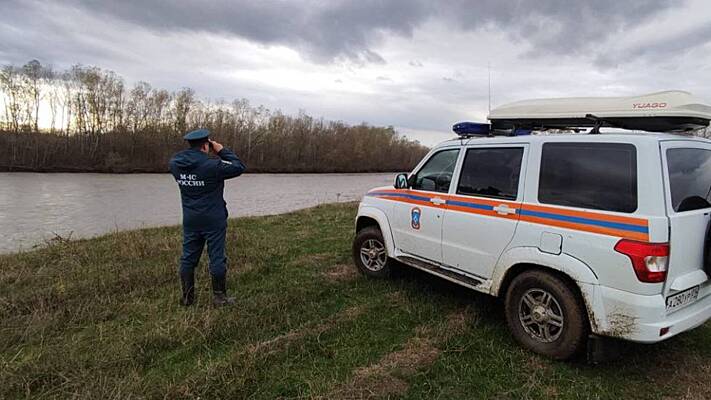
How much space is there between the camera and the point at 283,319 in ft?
13.6

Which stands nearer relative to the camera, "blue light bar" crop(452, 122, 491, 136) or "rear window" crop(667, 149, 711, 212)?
"rear window" crop(667, 149, 711, 212)

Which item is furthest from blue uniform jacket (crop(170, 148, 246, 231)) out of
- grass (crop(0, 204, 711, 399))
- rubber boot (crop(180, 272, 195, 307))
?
grass (crop(0, 204, 711, 399))

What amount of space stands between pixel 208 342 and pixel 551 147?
340 cm

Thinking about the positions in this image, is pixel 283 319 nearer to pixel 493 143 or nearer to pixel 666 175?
pixel 493 143

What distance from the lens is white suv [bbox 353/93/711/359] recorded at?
9.33ft

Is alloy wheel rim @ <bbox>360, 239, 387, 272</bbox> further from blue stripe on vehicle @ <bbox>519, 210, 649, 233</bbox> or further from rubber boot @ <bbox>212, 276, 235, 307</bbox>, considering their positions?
blue stripe on vehicle @ <bbox>519, 210, 649, 233</bbox>

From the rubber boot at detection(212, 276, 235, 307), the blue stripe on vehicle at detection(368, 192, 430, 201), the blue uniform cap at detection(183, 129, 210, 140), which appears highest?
the blue uniform cap at detection(183, 129, 210, 140)

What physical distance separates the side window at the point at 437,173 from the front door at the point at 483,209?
0.18m

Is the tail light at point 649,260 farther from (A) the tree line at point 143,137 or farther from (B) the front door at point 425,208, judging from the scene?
(A) the tree line at point 143,137

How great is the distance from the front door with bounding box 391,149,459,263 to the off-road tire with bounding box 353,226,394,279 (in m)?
0.39

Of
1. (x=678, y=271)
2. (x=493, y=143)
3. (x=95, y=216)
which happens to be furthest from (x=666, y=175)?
(x=95, y=216)

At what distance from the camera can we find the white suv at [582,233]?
2844 millimetres

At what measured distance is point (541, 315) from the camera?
341cm

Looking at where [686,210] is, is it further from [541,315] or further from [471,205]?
[471,205]
